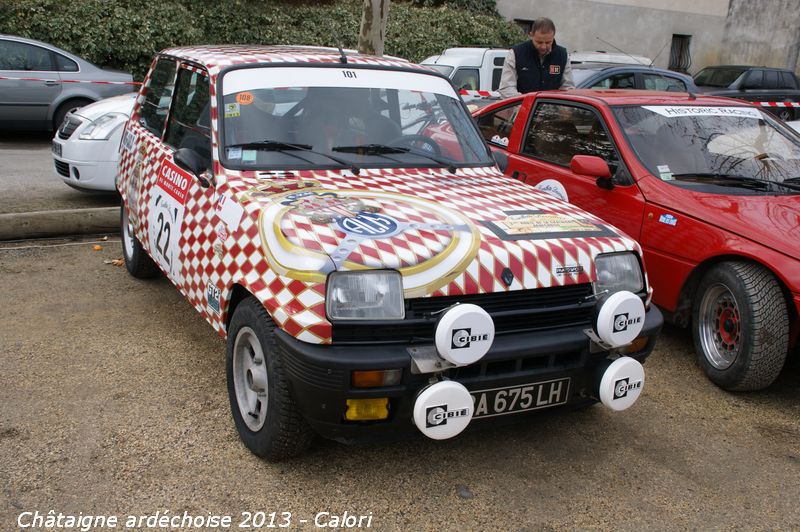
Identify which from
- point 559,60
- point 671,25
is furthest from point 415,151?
point 671,25

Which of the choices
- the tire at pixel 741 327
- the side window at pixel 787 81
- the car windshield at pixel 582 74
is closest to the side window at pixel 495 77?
the car windshield at pixel 582 74

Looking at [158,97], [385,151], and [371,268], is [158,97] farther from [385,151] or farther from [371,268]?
[371,268]

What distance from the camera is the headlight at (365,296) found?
9.37 ft

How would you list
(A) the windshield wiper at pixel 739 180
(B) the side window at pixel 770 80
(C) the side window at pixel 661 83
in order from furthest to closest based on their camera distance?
(B) the side window at pixel 770 80, (C) the side window at pixel 661 83, (A) the windshield wiper at pixel 739 180

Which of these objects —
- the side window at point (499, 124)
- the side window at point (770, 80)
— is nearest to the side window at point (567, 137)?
the side window at point (499, 124)

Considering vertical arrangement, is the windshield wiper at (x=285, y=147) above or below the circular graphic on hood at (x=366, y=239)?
above

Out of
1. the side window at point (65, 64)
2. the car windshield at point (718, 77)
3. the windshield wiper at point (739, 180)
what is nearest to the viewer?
the windshield wiper at point (739, 180)

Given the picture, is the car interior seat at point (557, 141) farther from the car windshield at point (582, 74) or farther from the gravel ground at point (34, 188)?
the car windshield at point (582, 74)

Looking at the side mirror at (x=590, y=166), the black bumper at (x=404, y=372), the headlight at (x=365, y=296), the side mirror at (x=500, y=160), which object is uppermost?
the side mirror at (x=500, y=160)

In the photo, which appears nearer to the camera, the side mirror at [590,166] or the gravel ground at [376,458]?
the gravel ground at [376,458]

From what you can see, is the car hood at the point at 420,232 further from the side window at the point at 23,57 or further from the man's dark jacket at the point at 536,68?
the side window at the point at 23,57

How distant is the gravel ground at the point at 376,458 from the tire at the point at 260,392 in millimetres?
130

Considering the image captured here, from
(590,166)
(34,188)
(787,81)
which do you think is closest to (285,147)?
(590,166)

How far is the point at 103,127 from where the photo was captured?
24.1 feet
